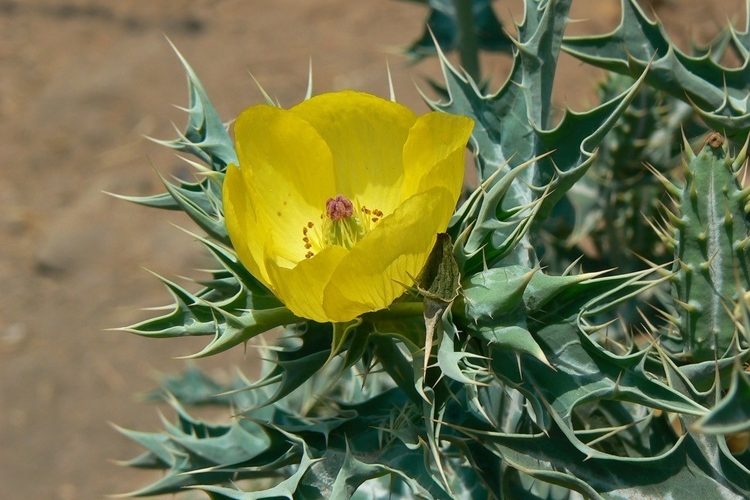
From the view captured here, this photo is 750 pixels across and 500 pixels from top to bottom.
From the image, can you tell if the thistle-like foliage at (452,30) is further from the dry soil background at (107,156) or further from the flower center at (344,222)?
the dry soil background at (107,156)

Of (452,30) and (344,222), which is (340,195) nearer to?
(344,222)

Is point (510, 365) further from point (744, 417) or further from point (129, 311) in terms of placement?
point (129, 311)

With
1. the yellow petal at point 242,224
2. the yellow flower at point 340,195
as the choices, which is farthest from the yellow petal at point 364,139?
the yellow petal at point 242,224

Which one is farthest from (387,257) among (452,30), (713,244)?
(452,30)

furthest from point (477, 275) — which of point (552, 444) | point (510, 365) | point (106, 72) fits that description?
point (106, 72)

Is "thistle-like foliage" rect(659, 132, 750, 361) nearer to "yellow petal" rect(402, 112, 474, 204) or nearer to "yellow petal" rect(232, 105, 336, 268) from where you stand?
"yellow petal" rect(402, 112, 474, 204)
